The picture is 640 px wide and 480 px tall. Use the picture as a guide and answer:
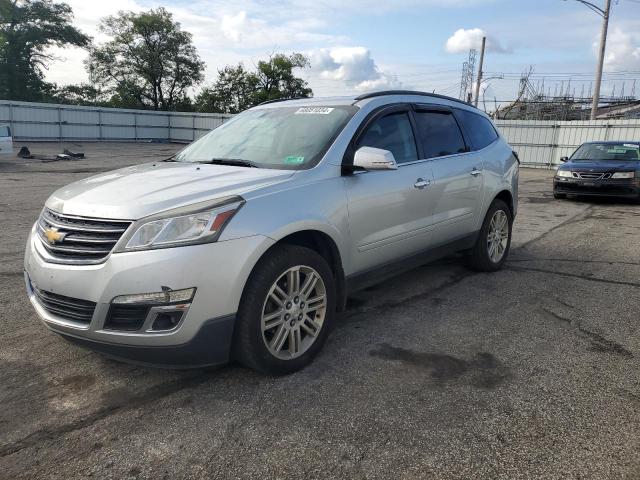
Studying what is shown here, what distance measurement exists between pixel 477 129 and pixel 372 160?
251cm

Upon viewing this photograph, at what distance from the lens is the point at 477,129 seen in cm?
A: 557

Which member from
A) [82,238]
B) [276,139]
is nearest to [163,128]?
[276,139]

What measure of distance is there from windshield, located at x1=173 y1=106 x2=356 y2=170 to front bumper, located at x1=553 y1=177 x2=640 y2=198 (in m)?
9.67

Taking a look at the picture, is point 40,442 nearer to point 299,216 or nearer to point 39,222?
point 39,222

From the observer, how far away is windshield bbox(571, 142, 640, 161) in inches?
482

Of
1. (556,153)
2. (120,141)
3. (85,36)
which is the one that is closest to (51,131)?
(120,141)

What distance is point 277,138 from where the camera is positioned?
3996mm

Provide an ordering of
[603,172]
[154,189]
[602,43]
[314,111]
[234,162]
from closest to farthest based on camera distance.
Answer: [154,189] → [234,162] → [314,111] → [603,172] → [602,43]

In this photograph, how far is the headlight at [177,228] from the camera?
108 inches

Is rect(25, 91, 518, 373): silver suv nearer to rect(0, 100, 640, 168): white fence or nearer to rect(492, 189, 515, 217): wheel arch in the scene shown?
rect(492, 189, 515, 217): wheel arch

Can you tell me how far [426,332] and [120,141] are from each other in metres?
36.8

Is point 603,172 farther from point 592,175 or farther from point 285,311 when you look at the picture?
point 285,311

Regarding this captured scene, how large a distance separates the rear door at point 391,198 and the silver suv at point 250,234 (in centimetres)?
1

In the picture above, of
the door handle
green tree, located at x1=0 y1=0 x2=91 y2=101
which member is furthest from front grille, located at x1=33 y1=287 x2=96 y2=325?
green tree, located at x1=0 y1=0 x2=91 y2=101
